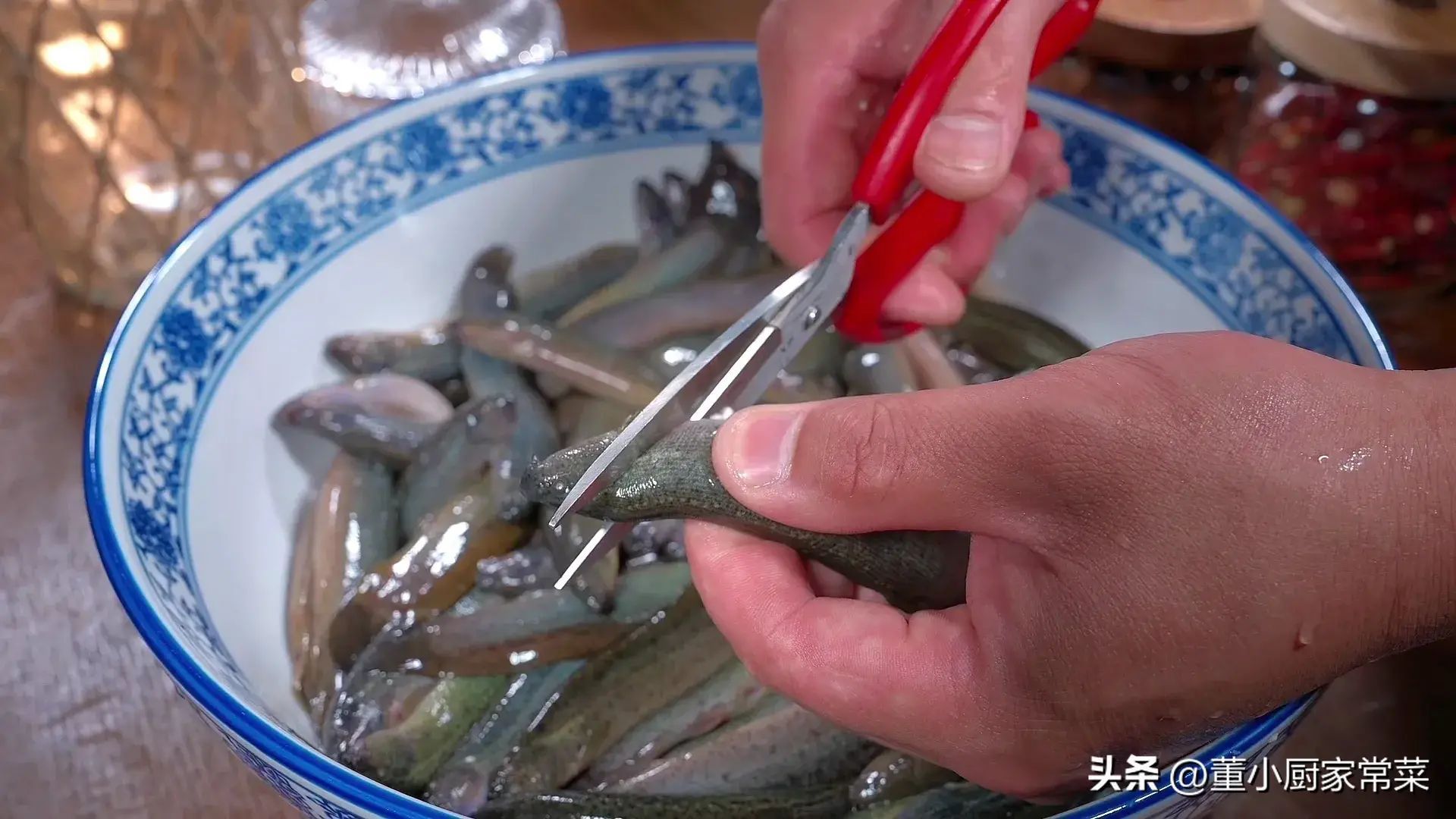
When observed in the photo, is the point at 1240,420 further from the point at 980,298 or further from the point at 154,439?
the point at 154,439

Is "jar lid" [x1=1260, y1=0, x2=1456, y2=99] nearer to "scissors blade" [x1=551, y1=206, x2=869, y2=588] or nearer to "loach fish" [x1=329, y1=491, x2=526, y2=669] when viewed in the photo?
"scissors blade" [x1=551, y1=206, x2=869, y2=588]

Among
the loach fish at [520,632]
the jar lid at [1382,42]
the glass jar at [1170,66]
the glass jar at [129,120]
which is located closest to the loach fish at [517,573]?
the loach fish at [520,632]

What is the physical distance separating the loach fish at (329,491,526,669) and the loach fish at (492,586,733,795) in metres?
0.13

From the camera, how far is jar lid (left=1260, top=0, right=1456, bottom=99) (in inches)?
37.6

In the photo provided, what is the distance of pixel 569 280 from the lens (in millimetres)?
1119

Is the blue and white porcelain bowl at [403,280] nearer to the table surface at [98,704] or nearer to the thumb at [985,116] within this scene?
the table surface at [98,704]

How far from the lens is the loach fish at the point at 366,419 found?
931 millimetres

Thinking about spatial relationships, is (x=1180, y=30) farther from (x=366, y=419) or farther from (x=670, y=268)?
(x=366, y=419)

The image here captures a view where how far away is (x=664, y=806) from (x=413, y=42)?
129 cm

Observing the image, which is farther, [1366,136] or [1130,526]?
[1366,136]

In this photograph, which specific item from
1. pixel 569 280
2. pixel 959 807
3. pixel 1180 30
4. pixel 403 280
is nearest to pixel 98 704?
pixel 403 280

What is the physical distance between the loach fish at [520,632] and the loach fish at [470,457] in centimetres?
12

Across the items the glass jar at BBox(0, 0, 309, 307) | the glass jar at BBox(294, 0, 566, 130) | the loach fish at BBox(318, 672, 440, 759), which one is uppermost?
the glass jar at BBox(294, 0, 566, 130)

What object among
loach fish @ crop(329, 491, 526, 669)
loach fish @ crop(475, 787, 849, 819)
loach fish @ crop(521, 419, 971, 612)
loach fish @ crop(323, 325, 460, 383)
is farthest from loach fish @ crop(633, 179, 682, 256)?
loach fish @ crop(475, 787, 849, 819)
